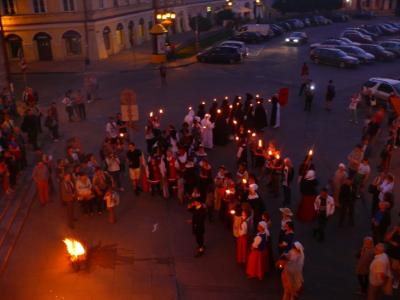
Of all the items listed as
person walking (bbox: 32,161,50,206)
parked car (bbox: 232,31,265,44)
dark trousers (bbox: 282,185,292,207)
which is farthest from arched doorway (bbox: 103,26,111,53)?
dark trousers (bbox: 282,185,292,207)

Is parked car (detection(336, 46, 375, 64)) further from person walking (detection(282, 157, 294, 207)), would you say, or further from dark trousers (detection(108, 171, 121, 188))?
dark trousers (detection(108, 171, 121, 188))

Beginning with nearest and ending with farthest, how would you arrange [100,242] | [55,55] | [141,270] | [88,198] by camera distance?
[141,270] < [100,242] < [88,198] < [55,55]

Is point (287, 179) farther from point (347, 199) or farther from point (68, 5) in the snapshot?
point (68, 5)

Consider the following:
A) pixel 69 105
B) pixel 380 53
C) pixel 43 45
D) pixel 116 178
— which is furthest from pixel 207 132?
pixel 43 45

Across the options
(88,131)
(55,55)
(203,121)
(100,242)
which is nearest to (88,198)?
(100,242)

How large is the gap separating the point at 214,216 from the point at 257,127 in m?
7.39

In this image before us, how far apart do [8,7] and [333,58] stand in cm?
2627

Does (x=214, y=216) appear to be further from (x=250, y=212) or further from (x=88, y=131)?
(x=88, y=131)

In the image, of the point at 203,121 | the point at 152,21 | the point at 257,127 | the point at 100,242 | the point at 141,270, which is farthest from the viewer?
the point at 152,21

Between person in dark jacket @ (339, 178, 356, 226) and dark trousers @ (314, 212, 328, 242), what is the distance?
2.94 ft

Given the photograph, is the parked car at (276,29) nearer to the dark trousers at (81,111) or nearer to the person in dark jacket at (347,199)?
the dark trousers at (81,111)

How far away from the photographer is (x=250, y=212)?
10875 mm

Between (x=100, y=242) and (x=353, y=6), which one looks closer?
(x=100, y=242)

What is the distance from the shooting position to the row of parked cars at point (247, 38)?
38469 mm
